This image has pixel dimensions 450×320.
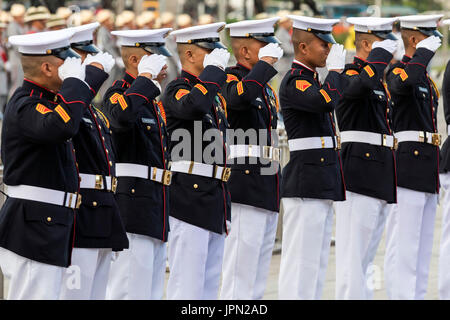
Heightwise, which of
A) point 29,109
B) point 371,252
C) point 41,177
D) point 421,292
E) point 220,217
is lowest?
point 421,292

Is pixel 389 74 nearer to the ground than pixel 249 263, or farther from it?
farther from it

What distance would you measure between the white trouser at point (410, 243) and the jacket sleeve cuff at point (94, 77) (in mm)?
2688

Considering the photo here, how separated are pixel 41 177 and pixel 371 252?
2.59 meters

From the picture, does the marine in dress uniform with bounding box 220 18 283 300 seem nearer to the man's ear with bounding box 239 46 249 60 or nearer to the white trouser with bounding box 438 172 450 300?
the man's ear with bounding box 239 46 249 60

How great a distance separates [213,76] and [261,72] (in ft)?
1.31

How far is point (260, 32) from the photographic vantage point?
6.39m

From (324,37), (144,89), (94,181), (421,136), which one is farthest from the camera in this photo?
(421,136)

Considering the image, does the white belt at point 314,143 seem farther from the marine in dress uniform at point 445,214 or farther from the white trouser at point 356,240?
the marine in dress uniform at point 445,214

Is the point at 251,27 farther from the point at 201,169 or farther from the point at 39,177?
the point at 39,177

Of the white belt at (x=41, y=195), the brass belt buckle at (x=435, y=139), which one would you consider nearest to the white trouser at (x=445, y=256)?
the brass belt buckle at (x=435, y=139)

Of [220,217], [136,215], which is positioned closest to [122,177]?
[136,215]

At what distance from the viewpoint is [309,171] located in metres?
6.38

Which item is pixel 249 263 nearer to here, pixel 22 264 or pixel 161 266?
pixel 161 266

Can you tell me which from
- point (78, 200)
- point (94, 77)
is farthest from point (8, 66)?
point (78, 200)
